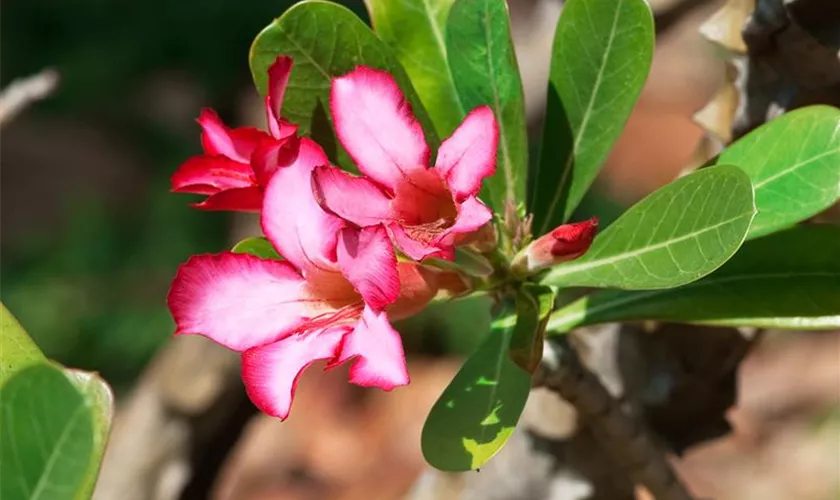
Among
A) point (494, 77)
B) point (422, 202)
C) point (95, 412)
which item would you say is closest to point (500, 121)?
point (494, 77)

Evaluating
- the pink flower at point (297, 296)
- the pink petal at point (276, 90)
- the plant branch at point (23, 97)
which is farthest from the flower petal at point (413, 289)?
the plant branch at point (23, 97)

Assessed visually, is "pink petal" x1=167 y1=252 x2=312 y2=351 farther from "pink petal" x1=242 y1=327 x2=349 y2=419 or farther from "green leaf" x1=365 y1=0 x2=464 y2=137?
"green leaf" x1=365 y1=0 x2=464 y2=137

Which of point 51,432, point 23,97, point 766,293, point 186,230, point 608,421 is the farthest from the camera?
point 186,230

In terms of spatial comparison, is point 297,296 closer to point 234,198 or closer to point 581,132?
point 234,198

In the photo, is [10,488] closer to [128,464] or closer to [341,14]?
[341,14]

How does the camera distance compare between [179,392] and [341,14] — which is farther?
[179,392]

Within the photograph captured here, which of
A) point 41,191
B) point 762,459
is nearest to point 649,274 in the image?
point 762,459
